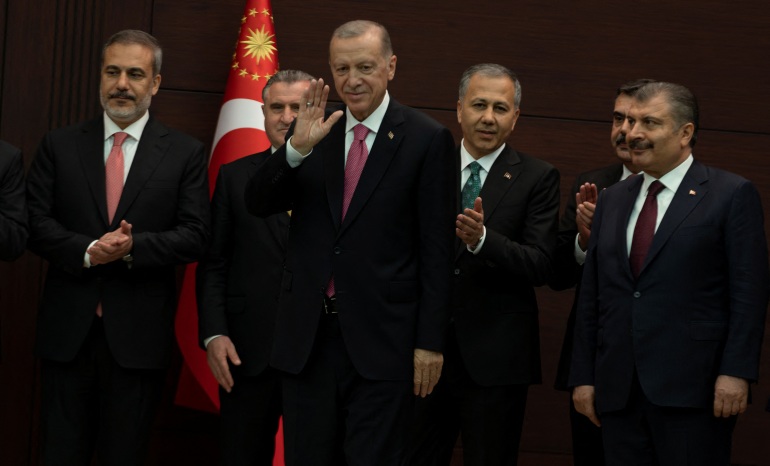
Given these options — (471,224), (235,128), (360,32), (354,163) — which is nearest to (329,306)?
(354,163)

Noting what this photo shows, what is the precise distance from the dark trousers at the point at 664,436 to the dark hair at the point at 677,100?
2.73 ft

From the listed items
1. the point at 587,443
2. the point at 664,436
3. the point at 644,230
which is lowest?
the point at 587,443

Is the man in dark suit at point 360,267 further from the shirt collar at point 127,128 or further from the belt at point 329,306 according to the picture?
the shirt collar at point 127,128

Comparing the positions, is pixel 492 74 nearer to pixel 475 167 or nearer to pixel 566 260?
pixel 475 167

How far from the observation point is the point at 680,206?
10.9ft

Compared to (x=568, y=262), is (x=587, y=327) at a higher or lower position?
lower

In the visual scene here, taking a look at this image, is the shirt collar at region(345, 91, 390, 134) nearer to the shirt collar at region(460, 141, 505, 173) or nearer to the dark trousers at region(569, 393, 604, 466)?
the shirt collar at region(460, 141, 505, 173)

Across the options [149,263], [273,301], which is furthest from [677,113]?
[149,263]

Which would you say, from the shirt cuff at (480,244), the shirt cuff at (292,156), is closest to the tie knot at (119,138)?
the shirt cuff at (292,156)

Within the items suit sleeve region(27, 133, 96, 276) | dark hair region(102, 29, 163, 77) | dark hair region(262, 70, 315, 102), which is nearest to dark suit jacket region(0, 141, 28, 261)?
suit sleeve region(27, 133, 96, 276)

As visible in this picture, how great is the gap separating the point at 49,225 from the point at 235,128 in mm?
1008

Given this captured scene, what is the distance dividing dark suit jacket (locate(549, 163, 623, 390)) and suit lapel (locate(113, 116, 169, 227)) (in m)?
1.45

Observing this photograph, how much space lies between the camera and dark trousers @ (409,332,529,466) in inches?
143

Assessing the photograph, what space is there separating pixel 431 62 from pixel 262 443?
1.90m
